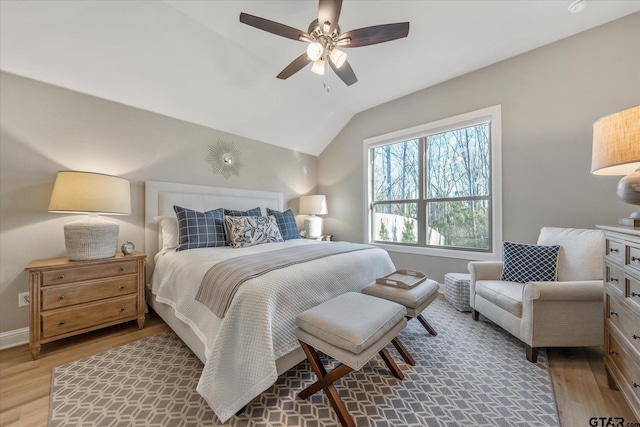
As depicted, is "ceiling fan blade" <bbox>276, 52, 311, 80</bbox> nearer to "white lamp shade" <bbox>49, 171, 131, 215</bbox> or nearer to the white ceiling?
the white ceiling

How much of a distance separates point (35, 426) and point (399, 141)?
429cm

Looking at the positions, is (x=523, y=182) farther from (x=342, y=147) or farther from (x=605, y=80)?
(x=342, y=147)

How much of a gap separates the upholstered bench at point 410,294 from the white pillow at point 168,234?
2.07 m

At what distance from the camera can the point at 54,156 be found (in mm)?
2160

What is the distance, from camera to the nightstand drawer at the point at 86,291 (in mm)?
1813

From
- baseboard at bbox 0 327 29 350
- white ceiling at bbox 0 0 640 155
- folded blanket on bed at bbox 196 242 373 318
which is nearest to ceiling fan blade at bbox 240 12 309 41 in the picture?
white ceiling at bbox 0 0 640 155

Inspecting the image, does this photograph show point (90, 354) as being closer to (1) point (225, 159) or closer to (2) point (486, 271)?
(1) point (225, 159)

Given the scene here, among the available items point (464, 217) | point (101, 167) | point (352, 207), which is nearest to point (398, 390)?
point (464, 217)

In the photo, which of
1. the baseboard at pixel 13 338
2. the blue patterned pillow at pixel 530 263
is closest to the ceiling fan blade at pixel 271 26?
the blue patterned pillow at pixel 530 263

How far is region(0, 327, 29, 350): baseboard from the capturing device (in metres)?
1.93

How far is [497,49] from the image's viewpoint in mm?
2551

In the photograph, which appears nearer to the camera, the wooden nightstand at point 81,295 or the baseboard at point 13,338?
the wooden nightstand at point 81,295

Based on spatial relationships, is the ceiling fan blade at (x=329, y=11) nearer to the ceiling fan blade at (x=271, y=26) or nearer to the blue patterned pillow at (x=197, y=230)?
the ceiling fan blade at (x=271, y=26)

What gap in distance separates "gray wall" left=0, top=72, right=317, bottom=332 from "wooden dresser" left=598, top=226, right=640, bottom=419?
12.6 feet
